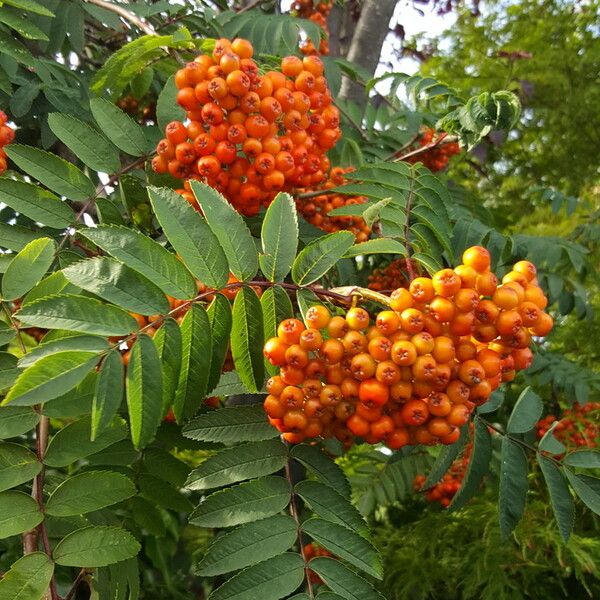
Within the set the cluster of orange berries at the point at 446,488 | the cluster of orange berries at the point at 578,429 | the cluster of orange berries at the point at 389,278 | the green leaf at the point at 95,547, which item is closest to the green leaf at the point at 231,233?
the green leaf at the point at 95,547

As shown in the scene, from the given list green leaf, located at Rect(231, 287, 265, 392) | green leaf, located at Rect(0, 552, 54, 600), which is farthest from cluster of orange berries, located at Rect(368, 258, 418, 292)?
green leaf, located at Rect(0, 552, 54, 600)

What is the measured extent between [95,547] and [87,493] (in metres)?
0.12

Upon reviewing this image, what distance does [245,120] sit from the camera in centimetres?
168

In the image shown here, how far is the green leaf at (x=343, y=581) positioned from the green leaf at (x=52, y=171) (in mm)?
1140

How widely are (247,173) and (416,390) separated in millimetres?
753

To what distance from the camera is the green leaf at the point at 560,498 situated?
4.92ft

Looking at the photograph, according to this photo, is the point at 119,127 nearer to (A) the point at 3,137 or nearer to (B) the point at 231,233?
(A) the point at 3,137

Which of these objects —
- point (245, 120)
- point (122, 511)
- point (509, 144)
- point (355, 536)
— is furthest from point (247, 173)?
point (509, 144)

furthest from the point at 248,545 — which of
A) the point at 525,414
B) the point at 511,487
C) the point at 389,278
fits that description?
the point at 389,278

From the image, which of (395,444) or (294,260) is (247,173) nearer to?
(294,260)

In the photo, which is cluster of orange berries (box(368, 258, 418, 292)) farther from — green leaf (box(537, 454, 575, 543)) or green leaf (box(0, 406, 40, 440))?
green leaf (box(0, 406, 40, 440))

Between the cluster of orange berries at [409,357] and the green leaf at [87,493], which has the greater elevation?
the cluster of orange berries at [409,357]

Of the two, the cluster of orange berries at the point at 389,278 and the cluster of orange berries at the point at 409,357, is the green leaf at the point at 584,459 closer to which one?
the cluster of orange berries at the point at 409,357

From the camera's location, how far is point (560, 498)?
1.53 metres
